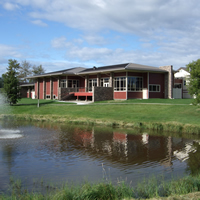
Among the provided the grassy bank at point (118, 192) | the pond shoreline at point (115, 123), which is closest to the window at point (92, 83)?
the pond shoreline at point (115, 123)

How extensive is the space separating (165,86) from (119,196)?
3633 cm

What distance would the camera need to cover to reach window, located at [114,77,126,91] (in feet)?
124

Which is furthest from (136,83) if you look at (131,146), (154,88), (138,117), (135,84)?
(131,146)

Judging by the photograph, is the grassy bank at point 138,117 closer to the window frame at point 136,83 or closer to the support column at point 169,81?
the window frame at point 136,83

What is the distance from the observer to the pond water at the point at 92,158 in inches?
324

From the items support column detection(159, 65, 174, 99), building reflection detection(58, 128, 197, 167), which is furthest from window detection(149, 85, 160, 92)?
building reflection detection(58, 128, 197, 167)

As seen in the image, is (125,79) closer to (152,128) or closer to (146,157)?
(152,128)

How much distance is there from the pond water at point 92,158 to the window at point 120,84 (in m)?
22.1

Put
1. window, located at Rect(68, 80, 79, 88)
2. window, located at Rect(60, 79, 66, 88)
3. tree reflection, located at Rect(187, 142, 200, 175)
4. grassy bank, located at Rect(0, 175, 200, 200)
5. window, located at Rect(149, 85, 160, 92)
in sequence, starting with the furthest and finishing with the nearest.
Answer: window, located at Rect(68, 80, 79, 88) < window, located at Rect(60, 79, 66, 88) < window, located at Rect(149, 85, 160, 92) < tree reflection, located at Rect(187, 142, 200, 175) < grassy bank, located at Rect(0, 175, 200, 200)

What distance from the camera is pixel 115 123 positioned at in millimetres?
20906

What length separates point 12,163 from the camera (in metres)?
9.69

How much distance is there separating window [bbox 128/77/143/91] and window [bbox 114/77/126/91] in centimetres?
88

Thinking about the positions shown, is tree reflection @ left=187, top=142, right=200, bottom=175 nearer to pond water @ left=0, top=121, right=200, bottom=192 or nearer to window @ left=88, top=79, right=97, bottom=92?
pond water @ left=0, top=121, right=200, bottom=192

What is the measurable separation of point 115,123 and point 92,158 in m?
10.4
